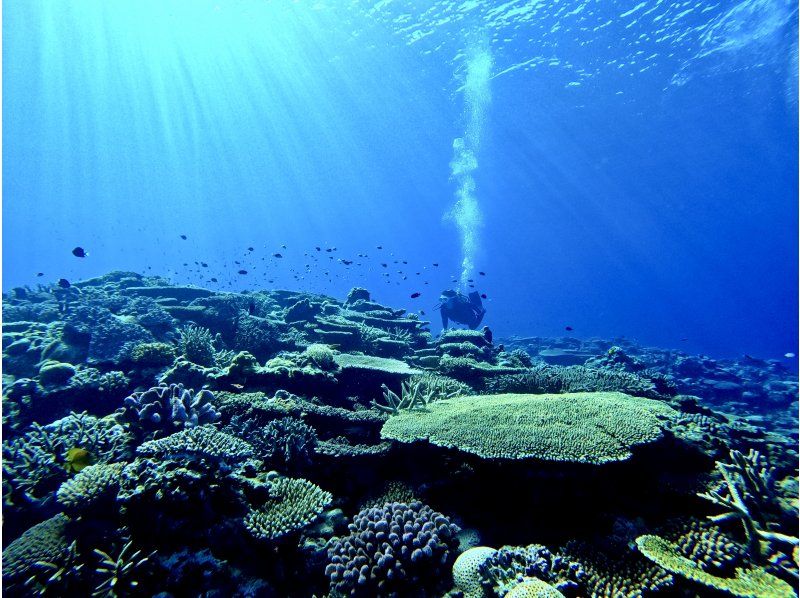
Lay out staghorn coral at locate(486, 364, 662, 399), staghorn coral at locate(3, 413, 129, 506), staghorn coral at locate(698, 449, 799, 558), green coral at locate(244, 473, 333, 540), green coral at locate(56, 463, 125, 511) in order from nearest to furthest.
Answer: staghorn coral at locate(698, 449, 799, 558)
green coral at locate(56, 463, 125, 511)
green coral at locate(244, 473, 333, 540)
staghorn coral at locate(3, 413, 129, 506)
staghorn coral at locate(486, 364, 662, 399)

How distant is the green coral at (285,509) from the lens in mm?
4223

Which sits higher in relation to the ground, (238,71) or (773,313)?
(773,313)

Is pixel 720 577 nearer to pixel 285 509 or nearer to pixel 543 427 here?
pixel 543 427

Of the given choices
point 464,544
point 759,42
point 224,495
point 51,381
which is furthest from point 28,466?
point 759,42

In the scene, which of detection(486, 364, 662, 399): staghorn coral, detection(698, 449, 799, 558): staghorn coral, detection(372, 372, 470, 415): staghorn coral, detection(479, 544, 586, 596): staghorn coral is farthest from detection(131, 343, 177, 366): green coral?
detection(698, 449, 799, 558): staghorn coral

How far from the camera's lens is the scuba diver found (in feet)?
87.7

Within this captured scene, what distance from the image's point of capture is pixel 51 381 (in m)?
8.08

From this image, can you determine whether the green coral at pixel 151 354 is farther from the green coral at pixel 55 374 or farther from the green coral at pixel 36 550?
the green coral at pixel 36 550

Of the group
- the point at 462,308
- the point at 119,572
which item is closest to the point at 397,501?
the point at 119,572

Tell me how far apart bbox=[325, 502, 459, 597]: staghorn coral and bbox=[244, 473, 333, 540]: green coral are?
1.71ft

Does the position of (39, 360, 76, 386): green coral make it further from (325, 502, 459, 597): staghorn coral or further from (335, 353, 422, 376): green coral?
(325, 502, 459, 597): staghorn coral

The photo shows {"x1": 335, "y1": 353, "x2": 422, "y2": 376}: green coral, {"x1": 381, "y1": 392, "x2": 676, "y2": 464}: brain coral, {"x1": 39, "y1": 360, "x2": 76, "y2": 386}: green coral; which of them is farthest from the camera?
{"x1": 335, "y1": 353, "x2": 422, "y2": 376}: green coral

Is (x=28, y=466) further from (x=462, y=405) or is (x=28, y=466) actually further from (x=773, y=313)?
(x=773, y=313)

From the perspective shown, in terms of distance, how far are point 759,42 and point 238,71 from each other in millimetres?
75088
